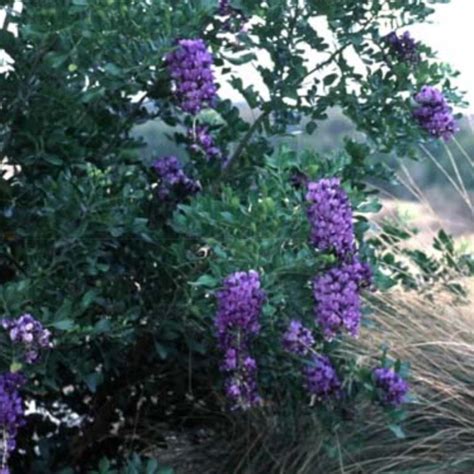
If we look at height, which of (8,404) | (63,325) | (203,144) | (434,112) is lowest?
(8,404)

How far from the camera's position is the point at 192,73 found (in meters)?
2.95

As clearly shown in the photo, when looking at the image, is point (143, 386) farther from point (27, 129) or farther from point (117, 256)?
point (27, 129)

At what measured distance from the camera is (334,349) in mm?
3410

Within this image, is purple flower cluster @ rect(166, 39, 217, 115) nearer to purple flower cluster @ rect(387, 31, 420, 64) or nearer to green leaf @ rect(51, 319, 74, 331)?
green leaf @ rect(51, 319, 74, 331)

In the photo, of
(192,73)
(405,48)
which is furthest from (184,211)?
(405,48)

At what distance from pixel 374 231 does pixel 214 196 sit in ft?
2.51

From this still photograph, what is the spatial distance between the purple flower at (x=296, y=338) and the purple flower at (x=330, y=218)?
23 centimetres

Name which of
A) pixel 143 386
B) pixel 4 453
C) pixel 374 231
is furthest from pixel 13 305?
pixel 374 231

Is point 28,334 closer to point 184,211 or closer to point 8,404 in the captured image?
point 8,404

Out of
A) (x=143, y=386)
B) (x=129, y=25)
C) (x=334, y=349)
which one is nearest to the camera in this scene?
(x=129, y=25)

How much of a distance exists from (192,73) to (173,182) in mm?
469

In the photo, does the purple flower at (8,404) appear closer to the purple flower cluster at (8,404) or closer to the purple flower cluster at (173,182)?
the purple flower cluster at (8,404)

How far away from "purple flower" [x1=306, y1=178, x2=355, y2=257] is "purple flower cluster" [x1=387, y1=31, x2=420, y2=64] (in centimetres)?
80

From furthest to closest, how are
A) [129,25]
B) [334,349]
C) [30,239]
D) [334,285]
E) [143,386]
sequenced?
[143,386] → [334,349] → [30,239] → [129,25] → [334,285]
